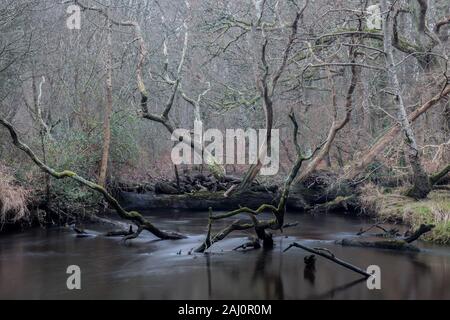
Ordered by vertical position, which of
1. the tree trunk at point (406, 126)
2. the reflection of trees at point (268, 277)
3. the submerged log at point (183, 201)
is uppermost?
the tree trunk at point (406, 126)

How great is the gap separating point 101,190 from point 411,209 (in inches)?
329

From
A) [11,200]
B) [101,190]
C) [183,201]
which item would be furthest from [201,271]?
[183,201]

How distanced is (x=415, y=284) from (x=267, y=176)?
35.9 ft

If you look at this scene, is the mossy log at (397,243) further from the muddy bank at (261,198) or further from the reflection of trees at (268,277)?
the muddy bank at (261,198)

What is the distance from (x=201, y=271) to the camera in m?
10.2

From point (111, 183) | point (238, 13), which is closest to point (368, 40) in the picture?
point (238, 13)

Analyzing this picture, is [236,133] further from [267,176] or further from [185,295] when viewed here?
[185,295]

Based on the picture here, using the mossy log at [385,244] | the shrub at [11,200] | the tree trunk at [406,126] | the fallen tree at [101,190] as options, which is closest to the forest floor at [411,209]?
the tree trunk at [406,126]

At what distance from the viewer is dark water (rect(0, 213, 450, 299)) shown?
881 centimetres

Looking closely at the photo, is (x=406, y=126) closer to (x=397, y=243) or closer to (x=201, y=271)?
(x=397, y=243)

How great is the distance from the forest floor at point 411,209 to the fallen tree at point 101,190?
20.3 ft

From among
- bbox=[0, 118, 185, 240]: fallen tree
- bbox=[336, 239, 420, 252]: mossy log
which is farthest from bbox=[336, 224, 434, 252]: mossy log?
bbox=[0, 118, 185, 240]: fallen tree

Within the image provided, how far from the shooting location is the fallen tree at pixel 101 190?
1229 cm

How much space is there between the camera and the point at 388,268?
10.2m
